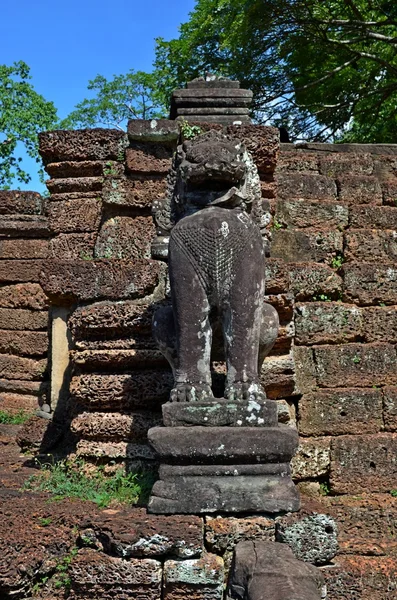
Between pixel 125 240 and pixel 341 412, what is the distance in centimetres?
204

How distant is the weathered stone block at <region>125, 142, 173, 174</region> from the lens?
530 centimetres

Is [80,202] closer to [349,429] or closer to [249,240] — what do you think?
[249,240]

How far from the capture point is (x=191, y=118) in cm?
658

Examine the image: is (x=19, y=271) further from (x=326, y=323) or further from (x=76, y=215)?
(x=326, y=323)

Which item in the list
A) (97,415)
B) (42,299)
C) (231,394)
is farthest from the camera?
(42,299)

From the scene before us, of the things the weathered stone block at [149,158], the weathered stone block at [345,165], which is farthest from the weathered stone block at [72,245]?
the weathered stone block at [345,165]

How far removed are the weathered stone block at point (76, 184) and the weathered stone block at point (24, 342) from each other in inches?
112

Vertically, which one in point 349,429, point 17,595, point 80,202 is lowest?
point 17,595

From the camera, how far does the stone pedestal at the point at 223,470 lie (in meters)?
3.27

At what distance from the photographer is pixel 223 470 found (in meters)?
3.31

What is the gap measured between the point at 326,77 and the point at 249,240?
39.9 ft

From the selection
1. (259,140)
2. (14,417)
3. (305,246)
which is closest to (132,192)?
(259,140)

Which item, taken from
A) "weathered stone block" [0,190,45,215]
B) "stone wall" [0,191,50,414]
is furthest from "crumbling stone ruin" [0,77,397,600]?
"weathered stone block" [0,190,45,215]

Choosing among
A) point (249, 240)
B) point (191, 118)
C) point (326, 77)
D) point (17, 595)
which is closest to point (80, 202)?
point (191, 118)
